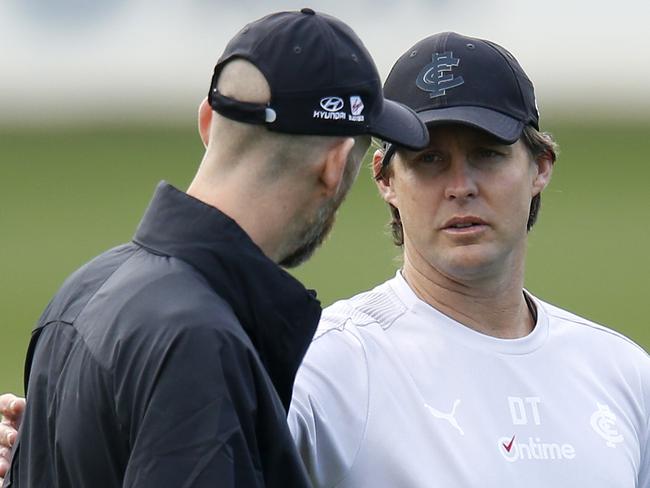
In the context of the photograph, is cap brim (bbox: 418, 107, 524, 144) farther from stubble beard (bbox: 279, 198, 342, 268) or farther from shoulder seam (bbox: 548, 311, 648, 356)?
stubble beard (bbox: 279, 198, 342, 268)

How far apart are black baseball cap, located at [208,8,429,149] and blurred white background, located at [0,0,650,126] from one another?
9.00 metres

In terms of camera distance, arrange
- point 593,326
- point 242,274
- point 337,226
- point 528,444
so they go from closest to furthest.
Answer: point 242,274
point 528,444
point 593,326
point 337,226

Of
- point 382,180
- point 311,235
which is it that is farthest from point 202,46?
point 311,235

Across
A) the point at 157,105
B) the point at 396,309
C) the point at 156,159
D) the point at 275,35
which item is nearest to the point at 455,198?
the point at 396,309

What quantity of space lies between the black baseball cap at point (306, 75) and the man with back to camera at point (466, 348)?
0.56 meters

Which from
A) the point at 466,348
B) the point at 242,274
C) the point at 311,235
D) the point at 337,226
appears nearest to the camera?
the point at 242,274

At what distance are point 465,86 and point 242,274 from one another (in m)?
0.87

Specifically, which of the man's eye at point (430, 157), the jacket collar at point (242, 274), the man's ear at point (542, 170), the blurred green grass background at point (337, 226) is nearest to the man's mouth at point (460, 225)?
the man's eye at point (430, 157)

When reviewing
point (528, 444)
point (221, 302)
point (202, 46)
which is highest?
point (221, 302)

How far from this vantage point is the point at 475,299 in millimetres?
2596

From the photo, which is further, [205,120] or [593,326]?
[593,326]

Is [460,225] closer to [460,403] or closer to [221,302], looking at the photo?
[460,403]

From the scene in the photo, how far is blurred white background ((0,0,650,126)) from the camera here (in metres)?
11.4

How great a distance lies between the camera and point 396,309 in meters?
2.54
